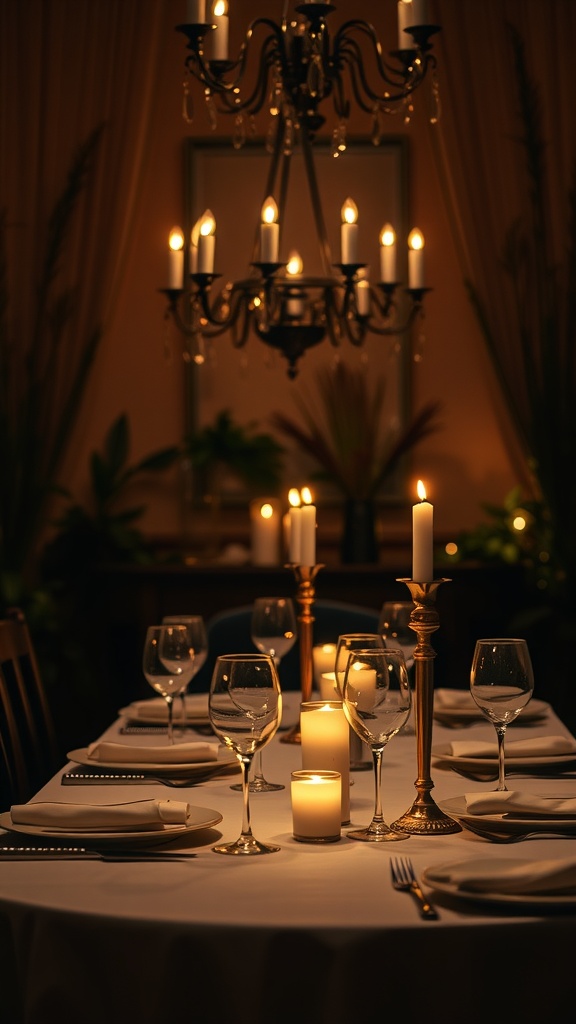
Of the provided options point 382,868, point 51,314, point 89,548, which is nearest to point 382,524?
point 89,548

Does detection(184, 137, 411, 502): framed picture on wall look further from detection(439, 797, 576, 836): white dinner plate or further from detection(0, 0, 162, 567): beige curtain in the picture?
detection(439, 797, 576, 836): white dinner plate

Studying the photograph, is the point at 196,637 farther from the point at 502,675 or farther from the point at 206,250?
the point at 206,250

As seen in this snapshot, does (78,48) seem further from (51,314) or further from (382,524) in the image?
(382,524)

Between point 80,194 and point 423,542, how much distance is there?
3.25 m

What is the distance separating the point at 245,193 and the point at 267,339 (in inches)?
80.3

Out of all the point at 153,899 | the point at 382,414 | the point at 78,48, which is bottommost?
the point at 153,899

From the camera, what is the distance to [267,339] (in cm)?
293

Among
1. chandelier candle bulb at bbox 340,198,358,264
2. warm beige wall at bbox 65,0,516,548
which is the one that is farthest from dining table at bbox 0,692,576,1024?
warm beige wall at bbox 65,0,516,548

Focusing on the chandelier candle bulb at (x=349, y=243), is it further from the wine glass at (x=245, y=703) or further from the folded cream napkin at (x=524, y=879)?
the folded cream napkin at (x=524, y=879)

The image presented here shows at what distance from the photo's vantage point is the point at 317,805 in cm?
158

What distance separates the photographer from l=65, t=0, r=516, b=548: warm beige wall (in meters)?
4.80

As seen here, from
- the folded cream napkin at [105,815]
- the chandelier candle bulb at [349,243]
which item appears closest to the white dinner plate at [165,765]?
the folded cream napkin at [105,815]

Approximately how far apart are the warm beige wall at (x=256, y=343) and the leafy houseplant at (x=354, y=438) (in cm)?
13

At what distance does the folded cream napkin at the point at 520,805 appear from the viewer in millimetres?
1607
